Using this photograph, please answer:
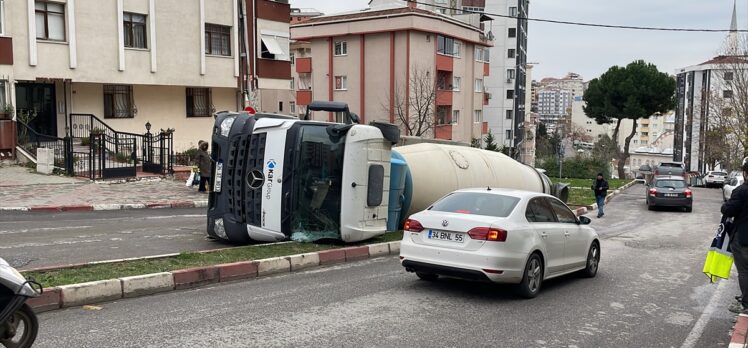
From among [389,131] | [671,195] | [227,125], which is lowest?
[671,195]

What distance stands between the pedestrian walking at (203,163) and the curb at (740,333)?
16120 millimetres

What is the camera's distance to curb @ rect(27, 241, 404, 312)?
23.8 ft

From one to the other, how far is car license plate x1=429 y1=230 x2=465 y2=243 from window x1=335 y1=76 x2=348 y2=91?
42.6 meters

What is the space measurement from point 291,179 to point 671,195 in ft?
69.9

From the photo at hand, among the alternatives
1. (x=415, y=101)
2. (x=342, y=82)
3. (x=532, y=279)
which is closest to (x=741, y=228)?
(x=532, y=279)

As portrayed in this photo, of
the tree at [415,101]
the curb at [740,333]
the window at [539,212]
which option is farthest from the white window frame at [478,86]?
the curb at [740,333]

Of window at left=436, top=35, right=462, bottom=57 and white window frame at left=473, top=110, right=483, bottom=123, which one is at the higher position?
window at left=436, top=35, right=462, bottom=57

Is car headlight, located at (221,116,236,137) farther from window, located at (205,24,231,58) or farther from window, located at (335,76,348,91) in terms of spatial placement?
window, located at (335,76,348,91)

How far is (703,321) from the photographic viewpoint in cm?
762

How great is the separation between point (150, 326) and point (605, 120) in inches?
2914

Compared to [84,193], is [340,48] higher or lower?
higher

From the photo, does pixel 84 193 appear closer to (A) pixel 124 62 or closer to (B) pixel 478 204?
(A) pixel 124 62

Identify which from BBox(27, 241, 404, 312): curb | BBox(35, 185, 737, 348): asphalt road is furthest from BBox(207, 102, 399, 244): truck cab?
BBox(35, 185, 737, 348): asphalt road

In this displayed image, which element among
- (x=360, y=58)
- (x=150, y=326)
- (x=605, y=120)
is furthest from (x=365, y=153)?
(x=605, y=120)
